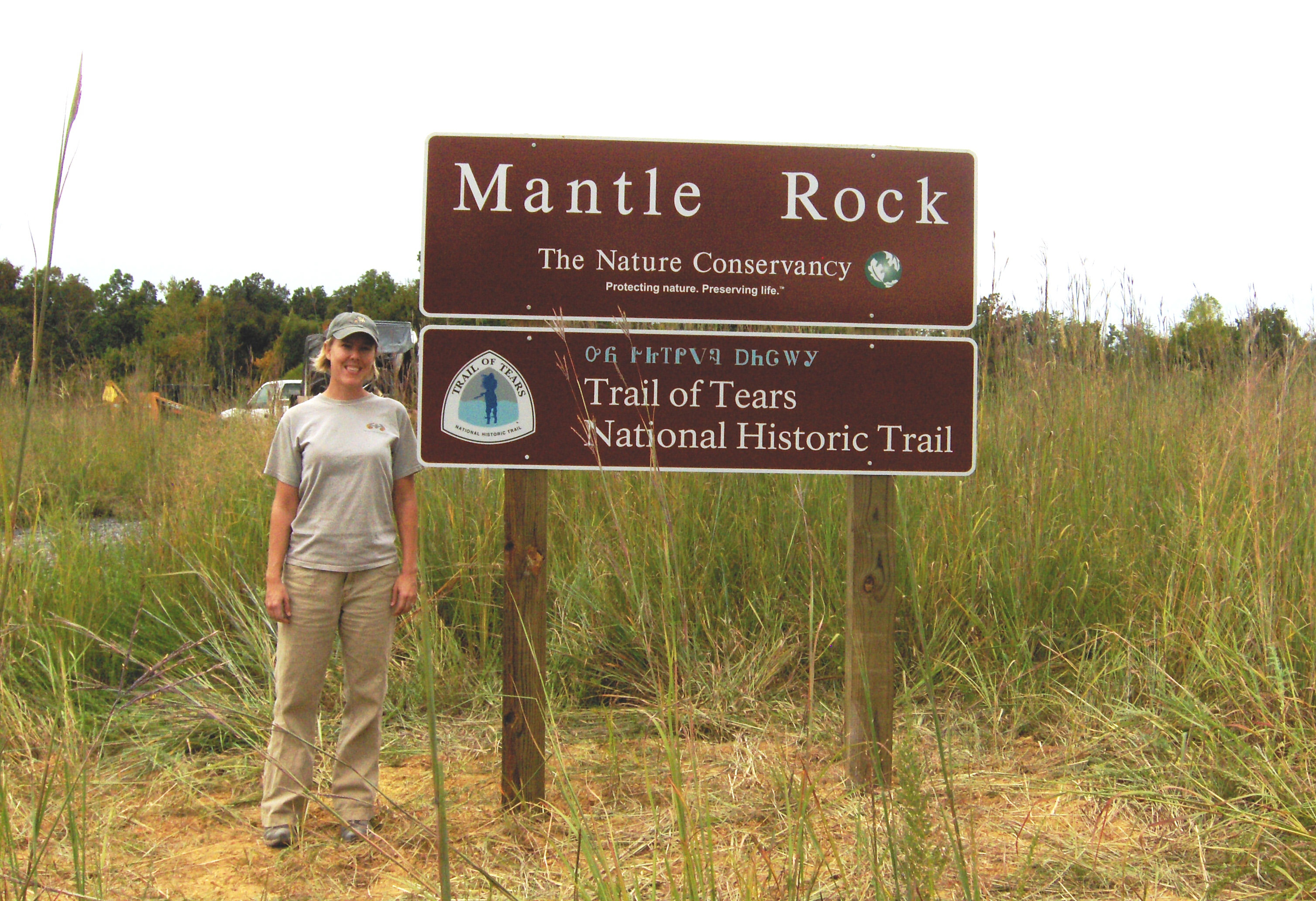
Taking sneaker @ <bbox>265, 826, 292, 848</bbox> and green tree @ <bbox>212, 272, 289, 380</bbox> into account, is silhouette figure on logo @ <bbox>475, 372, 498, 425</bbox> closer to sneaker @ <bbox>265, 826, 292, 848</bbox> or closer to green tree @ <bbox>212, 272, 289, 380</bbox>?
sneaker @ <bbox>265, 826, 292, 848</bbox>

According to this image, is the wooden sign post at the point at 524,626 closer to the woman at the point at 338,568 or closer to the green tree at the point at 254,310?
the woman at the point at 338,568

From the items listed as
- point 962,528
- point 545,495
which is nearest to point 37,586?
point 545,495

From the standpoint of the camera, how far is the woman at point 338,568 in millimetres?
3199

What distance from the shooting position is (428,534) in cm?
462

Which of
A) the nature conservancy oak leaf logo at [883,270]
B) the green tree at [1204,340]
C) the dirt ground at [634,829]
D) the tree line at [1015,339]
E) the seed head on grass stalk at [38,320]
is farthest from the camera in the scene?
the green tree at [1204,340]

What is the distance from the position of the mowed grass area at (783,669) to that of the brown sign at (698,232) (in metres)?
0.87

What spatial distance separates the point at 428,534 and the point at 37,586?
1.62 metres

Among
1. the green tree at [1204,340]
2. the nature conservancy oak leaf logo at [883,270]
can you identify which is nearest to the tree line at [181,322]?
the nature conservancy oak leaf logo at [883,270]

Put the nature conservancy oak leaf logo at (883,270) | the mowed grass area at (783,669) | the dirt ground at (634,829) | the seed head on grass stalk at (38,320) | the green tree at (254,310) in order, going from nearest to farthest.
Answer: the seed head on grass stalk at (38,320), the dirt ground at (634,829), the mowed grass area at (783,669), the nature conservancy oak leaf logo at (883,270), the green tree at (254,310)

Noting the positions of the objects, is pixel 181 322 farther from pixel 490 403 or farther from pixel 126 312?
pixel 490 403

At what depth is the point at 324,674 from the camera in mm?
3314

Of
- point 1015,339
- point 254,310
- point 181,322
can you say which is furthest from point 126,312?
point 1015,339

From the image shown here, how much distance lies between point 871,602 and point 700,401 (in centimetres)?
84

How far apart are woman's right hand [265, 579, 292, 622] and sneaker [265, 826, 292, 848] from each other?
62 centimetres
